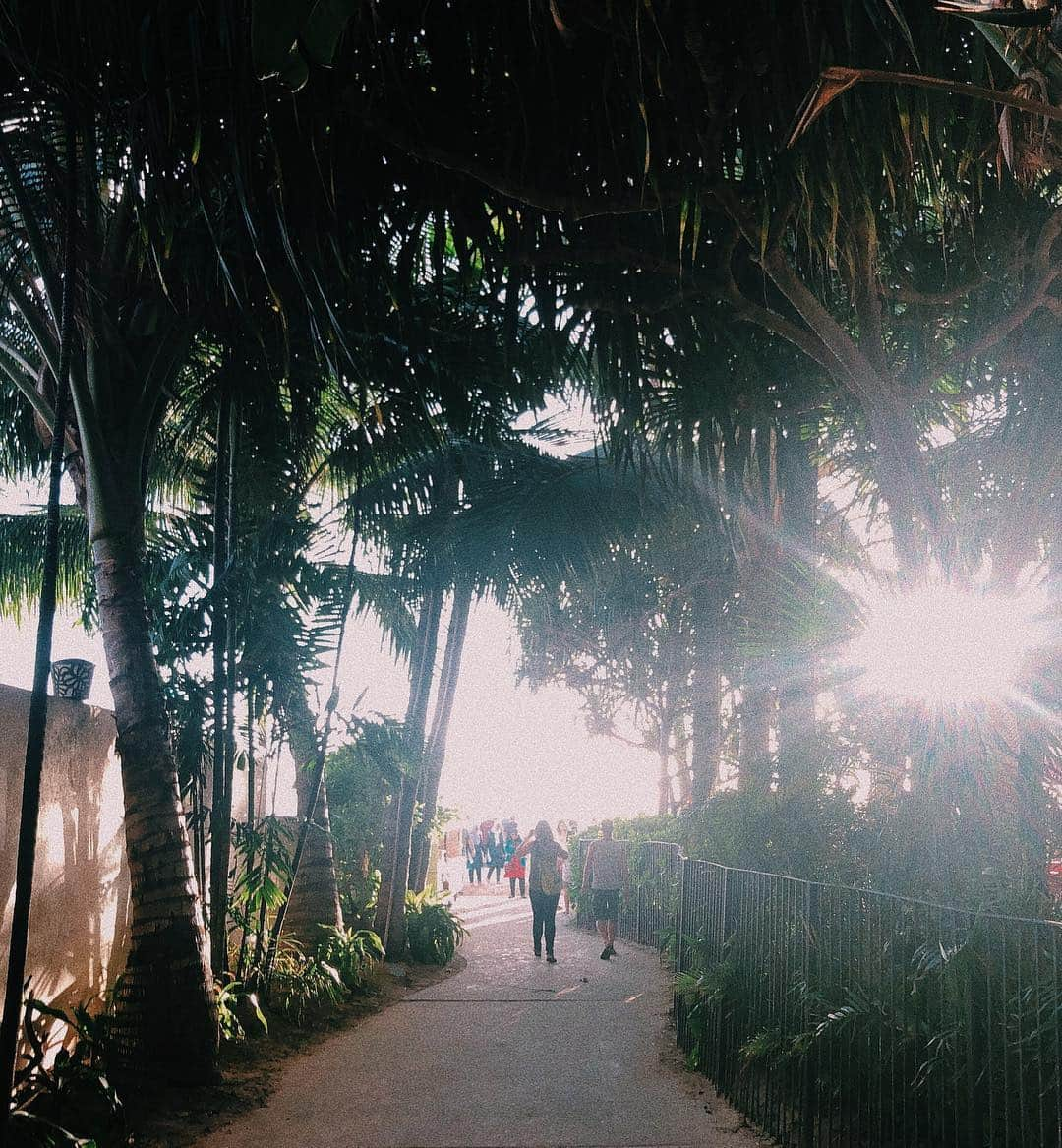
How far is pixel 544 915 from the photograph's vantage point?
11.7m

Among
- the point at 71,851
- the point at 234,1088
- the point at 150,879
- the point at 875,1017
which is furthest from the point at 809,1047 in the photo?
the point at 71,851

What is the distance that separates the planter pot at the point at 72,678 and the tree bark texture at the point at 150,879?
31 cm

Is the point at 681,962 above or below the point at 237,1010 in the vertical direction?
above

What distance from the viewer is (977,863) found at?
17.5 ft

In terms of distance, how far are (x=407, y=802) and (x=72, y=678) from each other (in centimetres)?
568

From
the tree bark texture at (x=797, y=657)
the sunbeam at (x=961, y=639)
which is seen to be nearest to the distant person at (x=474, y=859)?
the tree bark texture at (x=797, y=657)

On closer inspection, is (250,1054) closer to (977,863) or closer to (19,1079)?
(19,1079)

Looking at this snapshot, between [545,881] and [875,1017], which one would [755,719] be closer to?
[545,881]

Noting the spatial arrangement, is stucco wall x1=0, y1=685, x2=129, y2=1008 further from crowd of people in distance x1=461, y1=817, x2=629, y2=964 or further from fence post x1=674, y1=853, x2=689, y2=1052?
crowd of people in distance x1=461, y1=817, x2=629, y2=964

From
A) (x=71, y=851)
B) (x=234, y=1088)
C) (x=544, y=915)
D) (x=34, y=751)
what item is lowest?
(x=544, y=915)

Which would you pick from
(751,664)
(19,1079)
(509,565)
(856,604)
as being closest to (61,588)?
(509,565)

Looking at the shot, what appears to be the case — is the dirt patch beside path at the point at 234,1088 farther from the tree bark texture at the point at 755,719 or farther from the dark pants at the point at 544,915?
the tree bark texture at the point at 755,719

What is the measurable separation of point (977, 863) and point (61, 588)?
36.3ft

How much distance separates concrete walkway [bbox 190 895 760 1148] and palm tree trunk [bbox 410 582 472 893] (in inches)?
124
